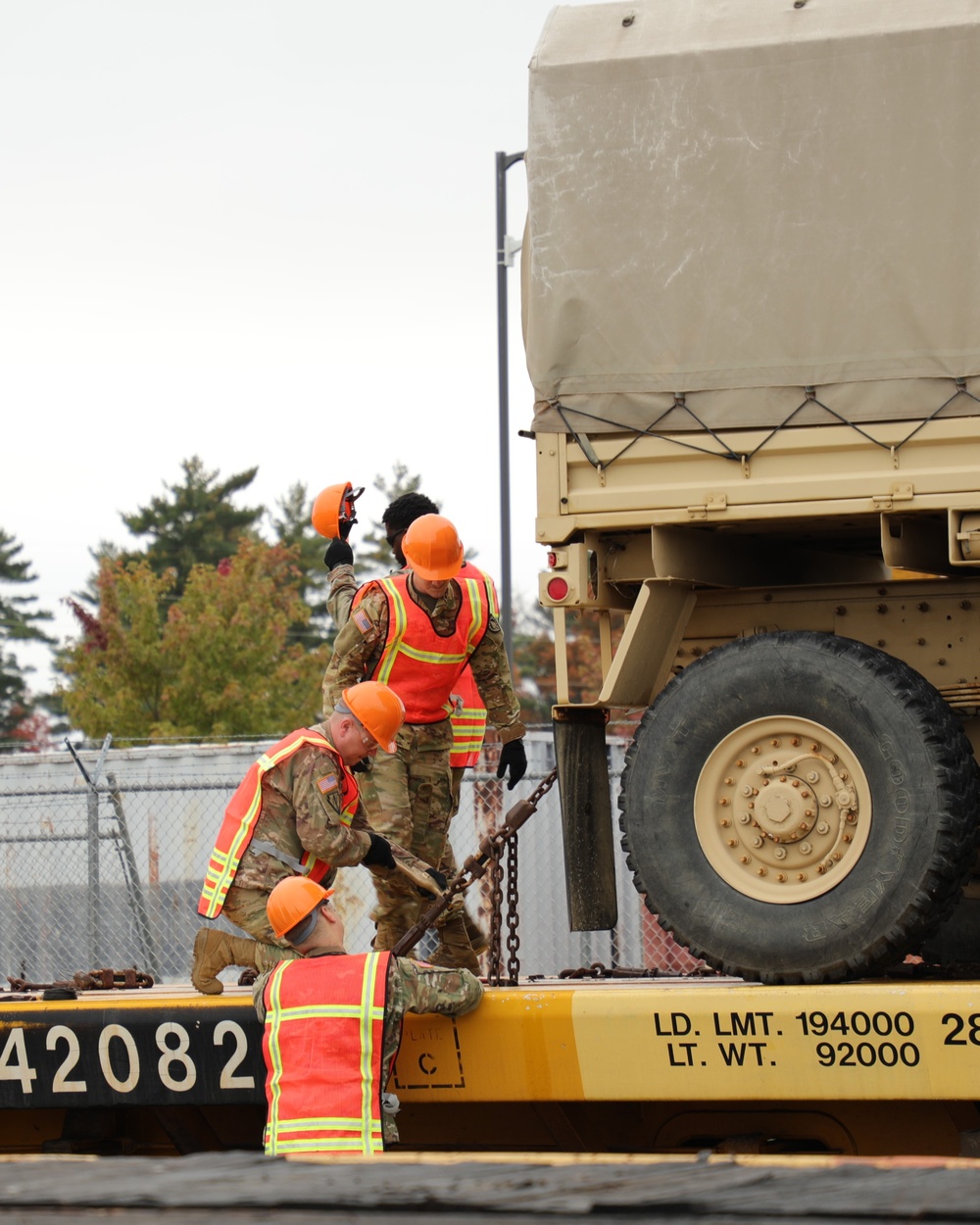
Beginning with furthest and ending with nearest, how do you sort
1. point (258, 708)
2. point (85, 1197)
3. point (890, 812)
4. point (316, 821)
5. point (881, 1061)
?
point (258, 708) < point (316, 821) < point (890, 812) < point (881, 1061) < point (85, 1197)

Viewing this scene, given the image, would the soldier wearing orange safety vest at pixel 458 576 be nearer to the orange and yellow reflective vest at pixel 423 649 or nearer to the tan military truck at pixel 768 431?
the orange and yellow reflective vest at pixel 423 649

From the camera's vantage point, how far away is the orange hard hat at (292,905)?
474 centimetres

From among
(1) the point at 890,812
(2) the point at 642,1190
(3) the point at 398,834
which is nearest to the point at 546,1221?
(2) the point at 642,1190

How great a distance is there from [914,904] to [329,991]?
1613 millimetres

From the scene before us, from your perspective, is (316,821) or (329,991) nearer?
(329,991)

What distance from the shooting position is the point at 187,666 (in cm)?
2436

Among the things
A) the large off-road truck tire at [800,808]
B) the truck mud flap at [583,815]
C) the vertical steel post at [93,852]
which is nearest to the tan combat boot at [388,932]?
the truck mud flap at [583,815]

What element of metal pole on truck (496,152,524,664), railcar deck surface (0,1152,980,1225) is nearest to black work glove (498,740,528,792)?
railcar deck surface (0,1152,980,1225)

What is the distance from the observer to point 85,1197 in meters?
1.88

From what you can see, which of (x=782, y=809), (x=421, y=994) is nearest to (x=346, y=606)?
(x=421, y=994)

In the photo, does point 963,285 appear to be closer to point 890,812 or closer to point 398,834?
point 890,812

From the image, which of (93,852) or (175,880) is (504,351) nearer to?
(175,880)

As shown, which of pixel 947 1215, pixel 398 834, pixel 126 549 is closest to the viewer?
pixel 947 1215

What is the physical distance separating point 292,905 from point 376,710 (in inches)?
30.0
